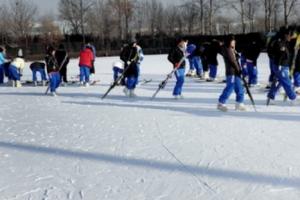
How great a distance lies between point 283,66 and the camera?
440 inches

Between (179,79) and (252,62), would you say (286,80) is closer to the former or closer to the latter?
(179,79)

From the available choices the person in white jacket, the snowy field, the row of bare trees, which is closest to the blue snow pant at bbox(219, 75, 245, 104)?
the snowy field

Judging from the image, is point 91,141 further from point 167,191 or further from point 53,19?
point 53,19

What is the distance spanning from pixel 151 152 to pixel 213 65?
10971 mm

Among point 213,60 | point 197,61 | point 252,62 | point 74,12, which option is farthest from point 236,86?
point 74,12

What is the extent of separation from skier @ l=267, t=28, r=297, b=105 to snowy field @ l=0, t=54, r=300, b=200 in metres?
0.29

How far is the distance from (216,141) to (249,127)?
4.10ft

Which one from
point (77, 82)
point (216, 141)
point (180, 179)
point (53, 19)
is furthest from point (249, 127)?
point (53, 19)

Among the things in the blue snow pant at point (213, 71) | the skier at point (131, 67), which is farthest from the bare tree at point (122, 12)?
the skier at point (131, 67)

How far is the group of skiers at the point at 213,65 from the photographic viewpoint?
1062 cm

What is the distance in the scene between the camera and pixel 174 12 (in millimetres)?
73375

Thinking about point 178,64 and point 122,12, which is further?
point 122,12

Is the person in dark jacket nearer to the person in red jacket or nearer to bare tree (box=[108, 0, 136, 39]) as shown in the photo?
the person in red jacket

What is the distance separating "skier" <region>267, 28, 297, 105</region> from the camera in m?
11.2
